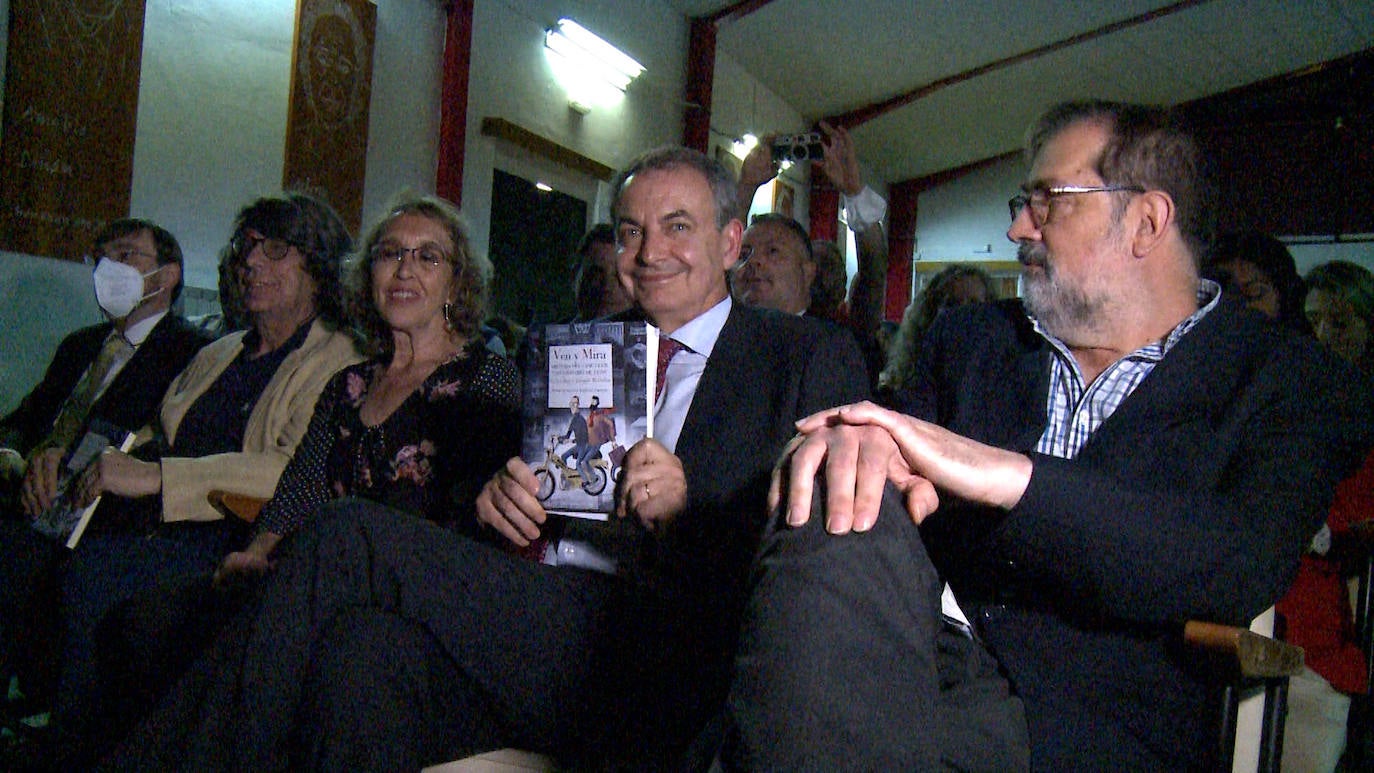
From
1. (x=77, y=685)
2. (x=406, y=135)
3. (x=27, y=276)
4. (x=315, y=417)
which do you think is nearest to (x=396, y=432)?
(x=315, y=417)

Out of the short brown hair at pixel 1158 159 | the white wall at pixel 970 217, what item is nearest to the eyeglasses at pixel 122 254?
the short brown hair at pixel 1158 159

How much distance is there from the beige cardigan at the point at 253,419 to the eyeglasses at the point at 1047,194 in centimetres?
163

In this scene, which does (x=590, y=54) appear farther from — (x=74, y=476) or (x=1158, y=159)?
(x=1158, y=159)

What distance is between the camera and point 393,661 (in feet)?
3.79

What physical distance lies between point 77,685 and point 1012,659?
1799mm

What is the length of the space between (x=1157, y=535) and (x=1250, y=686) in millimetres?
320

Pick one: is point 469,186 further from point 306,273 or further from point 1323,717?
point 1323,717

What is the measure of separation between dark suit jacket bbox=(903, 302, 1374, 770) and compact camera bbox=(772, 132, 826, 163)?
5.43 feet

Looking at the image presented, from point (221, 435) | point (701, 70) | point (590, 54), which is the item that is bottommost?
point (221, 435)

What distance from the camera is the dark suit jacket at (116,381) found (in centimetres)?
242

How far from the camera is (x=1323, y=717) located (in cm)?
171

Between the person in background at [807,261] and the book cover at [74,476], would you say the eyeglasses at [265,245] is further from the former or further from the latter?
the person in background at [807,261]

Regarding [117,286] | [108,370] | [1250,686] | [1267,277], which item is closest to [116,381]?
[108,370]

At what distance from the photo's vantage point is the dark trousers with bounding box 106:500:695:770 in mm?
1098
